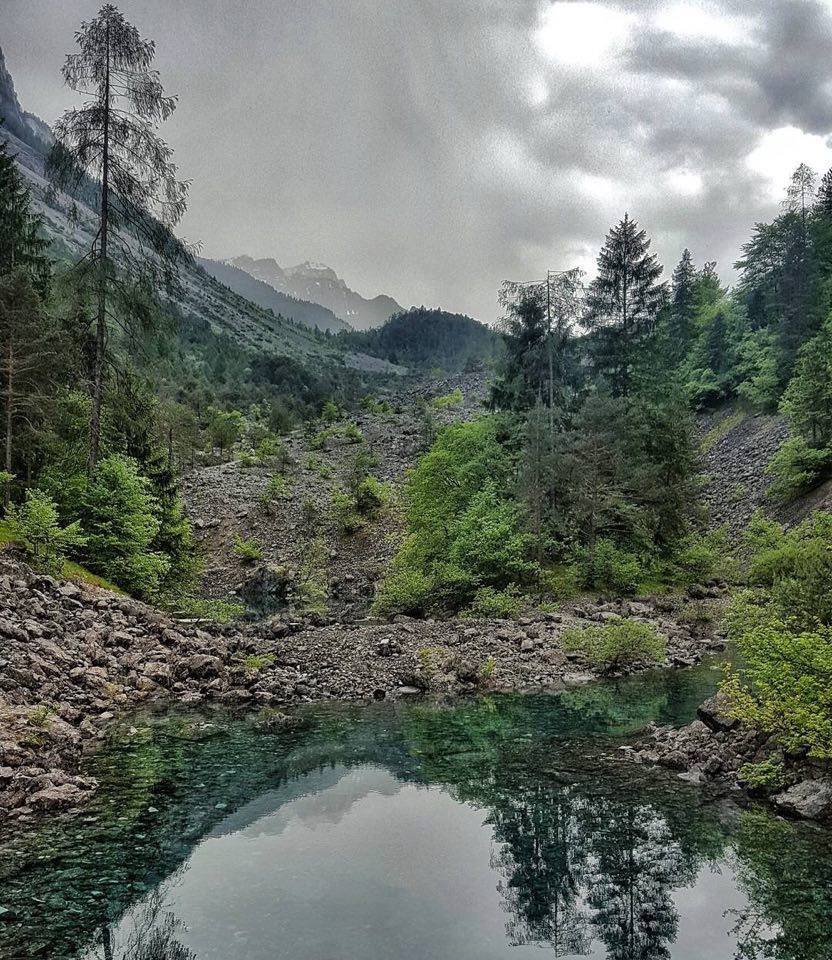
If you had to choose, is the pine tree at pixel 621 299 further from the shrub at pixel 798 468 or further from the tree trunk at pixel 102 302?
the tree trunk at pixel 102 302

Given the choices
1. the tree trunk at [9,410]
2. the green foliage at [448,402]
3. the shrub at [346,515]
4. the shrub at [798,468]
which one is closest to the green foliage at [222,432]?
the shrub at [346,515]

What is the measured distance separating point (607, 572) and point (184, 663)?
731 inches

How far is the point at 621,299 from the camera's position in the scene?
123ft

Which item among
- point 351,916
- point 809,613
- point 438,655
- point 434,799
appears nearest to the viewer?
point 351,916

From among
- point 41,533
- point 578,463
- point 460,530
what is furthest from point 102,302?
point 578,463

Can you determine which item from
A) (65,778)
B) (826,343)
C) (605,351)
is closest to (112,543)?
(65,778)

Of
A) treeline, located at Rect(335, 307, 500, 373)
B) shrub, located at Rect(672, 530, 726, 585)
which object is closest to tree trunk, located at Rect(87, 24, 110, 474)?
shrub, located at Rect(672, 530, 726, 585)

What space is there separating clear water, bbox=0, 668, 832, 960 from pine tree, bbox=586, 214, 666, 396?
93.8 feet

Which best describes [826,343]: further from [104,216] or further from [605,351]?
[104,216]

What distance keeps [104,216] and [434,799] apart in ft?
66.4

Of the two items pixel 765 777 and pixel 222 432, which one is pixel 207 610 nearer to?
pixel 765 777

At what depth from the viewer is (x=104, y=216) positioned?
68.4 ft

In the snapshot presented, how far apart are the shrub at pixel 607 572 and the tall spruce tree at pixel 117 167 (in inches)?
781

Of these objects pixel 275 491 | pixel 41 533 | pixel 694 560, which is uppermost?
pixel 275 491
